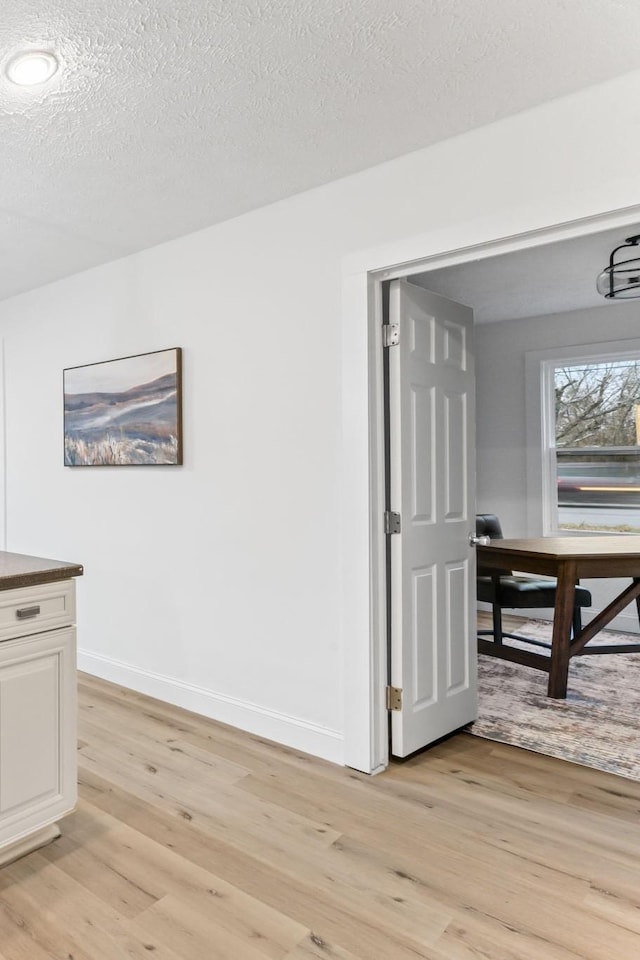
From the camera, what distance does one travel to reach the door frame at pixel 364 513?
2553mm

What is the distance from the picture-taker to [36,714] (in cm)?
201

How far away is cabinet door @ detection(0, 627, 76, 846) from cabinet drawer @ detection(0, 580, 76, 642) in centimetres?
3

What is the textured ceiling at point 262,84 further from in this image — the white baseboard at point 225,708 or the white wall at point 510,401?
the white wall at point 510,401

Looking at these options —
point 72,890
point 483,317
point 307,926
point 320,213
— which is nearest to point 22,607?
point 72,890

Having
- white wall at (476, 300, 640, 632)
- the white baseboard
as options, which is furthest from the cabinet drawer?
white wall at (476, 300, 640, 632)

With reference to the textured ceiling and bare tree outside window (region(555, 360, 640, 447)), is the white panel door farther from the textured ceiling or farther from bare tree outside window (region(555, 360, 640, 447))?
bare tree outside window (region(555, 360, 640, 447))

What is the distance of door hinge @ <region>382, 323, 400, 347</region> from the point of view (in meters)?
2.61

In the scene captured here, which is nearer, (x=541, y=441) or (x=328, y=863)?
(x=328, y=863)

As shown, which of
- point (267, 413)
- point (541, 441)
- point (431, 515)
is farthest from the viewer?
point (541, 441)

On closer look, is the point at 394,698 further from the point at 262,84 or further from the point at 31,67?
the point at 31,67

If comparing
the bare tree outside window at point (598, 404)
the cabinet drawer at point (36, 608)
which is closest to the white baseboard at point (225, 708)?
the cabinet drawer at point (36, 608)

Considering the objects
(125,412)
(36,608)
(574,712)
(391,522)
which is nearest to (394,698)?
(391,522)

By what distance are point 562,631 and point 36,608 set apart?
263 centimetres

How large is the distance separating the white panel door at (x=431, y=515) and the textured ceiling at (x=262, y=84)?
2.21 feet
